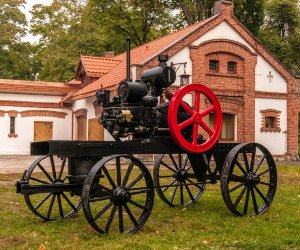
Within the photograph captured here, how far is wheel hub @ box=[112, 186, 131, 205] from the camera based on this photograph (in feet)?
19.6

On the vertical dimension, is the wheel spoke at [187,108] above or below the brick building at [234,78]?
below

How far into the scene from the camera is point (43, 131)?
26.6m

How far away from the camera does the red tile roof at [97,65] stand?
2545 cm

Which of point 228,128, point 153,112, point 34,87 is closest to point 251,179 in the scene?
point 153,112

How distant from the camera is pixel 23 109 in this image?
85.0 ft

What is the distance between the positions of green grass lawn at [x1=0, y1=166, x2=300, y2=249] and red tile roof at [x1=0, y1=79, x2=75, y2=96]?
1785cm

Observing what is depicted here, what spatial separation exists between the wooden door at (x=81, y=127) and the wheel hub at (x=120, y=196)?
19306mm

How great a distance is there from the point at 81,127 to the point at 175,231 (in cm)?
1986

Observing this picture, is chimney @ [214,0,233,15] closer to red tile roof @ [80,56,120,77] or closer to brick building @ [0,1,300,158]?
brick building @ [0,1,300,158]

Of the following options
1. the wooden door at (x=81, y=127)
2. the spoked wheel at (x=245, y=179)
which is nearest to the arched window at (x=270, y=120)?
the wooden door at (x=81, y=127)

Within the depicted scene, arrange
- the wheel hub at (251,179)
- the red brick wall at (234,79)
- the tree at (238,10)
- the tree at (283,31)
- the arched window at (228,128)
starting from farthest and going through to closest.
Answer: the tree at (283,31), the tree at (238,10), the arched window at (228,128), the red brick wall at (234,79), the wheel hub at (251,179)

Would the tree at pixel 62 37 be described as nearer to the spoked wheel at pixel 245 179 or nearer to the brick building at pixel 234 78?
the brick building at pixel 234 78

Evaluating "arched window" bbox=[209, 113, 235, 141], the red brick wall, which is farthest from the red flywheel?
"arched window" bbox=[209, 113, 235, 141]

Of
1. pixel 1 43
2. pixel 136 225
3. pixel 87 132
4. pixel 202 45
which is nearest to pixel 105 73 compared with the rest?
pixel 87 132
